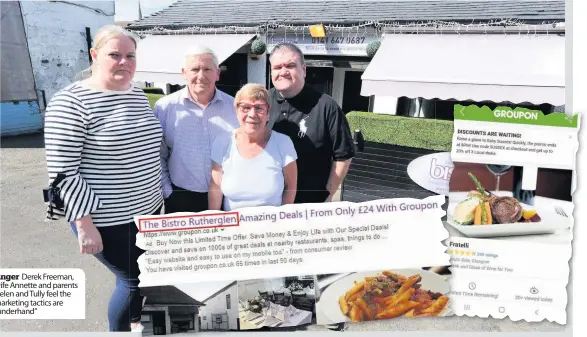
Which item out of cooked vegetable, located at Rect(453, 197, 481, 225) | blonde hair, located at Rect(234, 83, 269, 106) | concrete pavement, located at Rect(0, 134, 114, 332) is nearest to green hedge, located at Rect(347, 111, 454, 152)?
cooked vegetable, located at Rect(453, 197, 481, 225)

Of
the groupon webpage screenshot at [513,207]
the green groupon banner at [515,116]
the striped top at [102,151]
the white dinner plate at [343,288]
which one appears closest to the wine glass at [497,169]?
the groupon webpage screenshot at [513,207]

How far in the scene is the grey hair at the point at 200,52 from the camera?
223 cm

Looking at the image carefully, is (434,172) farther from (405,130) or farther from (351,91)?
(351,91)

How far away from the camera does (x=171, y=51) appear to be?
7.70 ft

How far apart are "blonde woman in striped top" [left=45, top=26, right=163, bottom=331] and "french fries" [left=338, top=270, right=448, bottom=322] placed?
1487mm

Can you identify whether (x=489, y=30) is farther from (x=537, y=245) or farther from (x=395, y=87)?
(x=537, y=245)

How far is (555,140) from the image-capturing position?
7.99 ft

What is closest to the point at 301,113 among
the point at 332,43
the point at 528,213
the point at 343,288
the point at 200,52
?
the point at 332,43

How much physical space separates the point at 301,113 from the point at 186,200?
0.90m

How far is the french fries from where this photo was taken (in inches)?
102

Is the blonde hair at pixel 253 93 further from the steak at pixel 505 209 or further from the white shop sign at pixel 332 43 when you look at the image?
the steak at pixel 505 209

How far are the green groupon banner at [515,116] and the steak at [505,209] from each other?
0.52 meters

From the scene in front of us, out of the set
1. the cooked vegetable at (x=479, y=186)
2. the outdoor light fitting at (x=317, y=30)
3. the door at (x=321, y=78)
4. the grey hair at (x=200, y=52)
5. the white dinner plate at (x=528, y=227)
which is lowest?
the white dinner plate at (x=528, y=227)

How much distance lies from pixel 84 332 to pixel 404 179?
249 centimetres
